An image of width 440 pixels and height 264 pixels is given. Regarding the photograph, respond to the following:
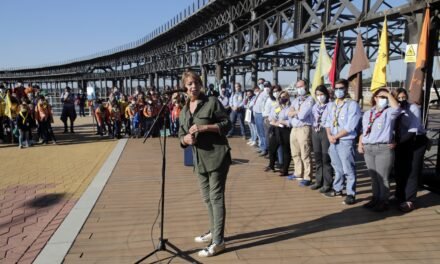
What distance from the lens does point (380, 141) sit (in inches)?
198

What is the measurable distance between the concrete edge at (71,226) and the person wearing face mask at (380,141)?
156 inches

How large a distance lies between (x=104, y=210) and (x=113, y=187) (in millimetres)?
1338

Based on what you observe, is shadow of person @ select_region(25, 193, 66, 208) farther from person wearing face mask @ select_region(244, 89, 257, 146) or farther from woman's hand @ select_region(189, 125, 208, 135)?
person wearing face mask @ select_region(244, 89, 257, 146)

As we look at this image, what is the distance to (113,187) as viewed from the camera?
6.67 metres

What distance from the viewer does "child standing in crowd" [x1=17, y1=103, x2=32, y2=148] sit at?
1150cm

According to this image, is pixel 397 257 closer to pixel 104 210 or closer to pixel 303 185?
pixel 303 185

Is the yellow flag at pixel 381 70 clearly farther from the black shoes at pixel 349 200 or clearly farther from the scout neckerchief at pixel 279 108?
the black shoes at pixel 349 200

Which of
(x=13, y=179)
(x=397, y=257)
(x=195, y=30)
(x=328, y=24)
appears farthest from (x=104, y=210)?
(x=195, y=30)

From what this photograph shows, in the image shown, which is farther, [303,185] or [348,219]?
[303,185]

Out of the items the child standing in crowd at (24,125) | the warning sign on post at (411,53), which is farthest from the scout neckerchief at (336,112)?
the child standing in crowd at (24,125)

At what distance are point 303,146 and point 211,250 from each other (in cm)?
339

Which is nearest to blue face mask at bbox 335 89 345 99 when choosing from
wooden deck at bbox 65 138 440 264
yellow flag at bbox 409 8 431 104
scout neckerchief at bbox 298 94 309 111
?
scout neckerchief at bbox 298 94 309 111

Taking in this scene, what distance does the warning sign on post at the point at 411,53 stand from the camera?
6.05 metres

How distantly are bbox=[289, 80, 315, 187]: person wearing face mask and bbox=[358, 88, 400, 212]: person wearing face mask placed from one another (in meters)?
1.34
